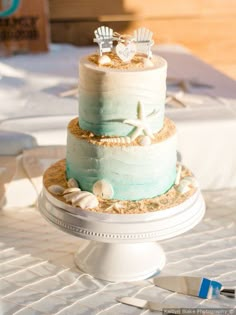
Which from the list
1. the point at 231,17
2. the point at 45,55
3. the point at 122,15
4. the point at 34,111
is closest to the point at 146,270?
the point at 34,111

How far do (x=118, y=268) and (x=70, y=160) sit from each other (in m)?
0.22

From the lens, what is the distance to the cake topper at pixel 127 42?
1061 mm

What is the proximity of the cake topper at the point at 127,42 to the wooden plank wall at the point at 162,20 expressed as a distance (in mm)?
1290

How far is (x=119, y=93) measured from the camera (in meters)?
1.02

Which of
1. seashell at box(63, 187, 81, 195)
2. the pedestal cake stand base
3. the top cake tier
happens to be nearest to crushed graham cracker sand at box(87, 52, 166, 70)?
the top cake tier

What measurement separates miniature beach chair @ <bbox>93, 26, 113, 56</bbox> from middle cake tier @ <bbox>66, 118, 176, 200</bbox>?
6.4 inches

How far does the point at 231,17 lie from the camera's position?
2482 millimetres

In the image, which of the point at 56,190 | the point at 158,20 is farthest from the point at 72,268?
the point at 158,20

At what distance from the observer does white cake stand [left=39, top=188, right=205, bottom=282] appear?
1003 mm

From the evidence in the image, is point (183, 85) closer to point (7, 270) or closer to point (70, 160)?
point (70, 160)

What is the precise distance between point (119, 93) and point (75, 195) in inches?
7.6

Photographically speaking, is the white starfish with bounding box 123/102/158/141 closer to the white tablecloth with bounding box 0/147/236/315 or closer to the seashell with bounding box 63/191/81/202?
the seashell with bounding box 63/191/81/202

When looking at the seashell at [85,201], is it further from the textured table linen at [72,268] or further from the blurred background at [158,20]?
the blurred background at [158,20]

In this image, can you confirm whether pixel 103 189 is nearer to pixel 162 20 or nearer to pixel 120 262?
pixel 120 262
